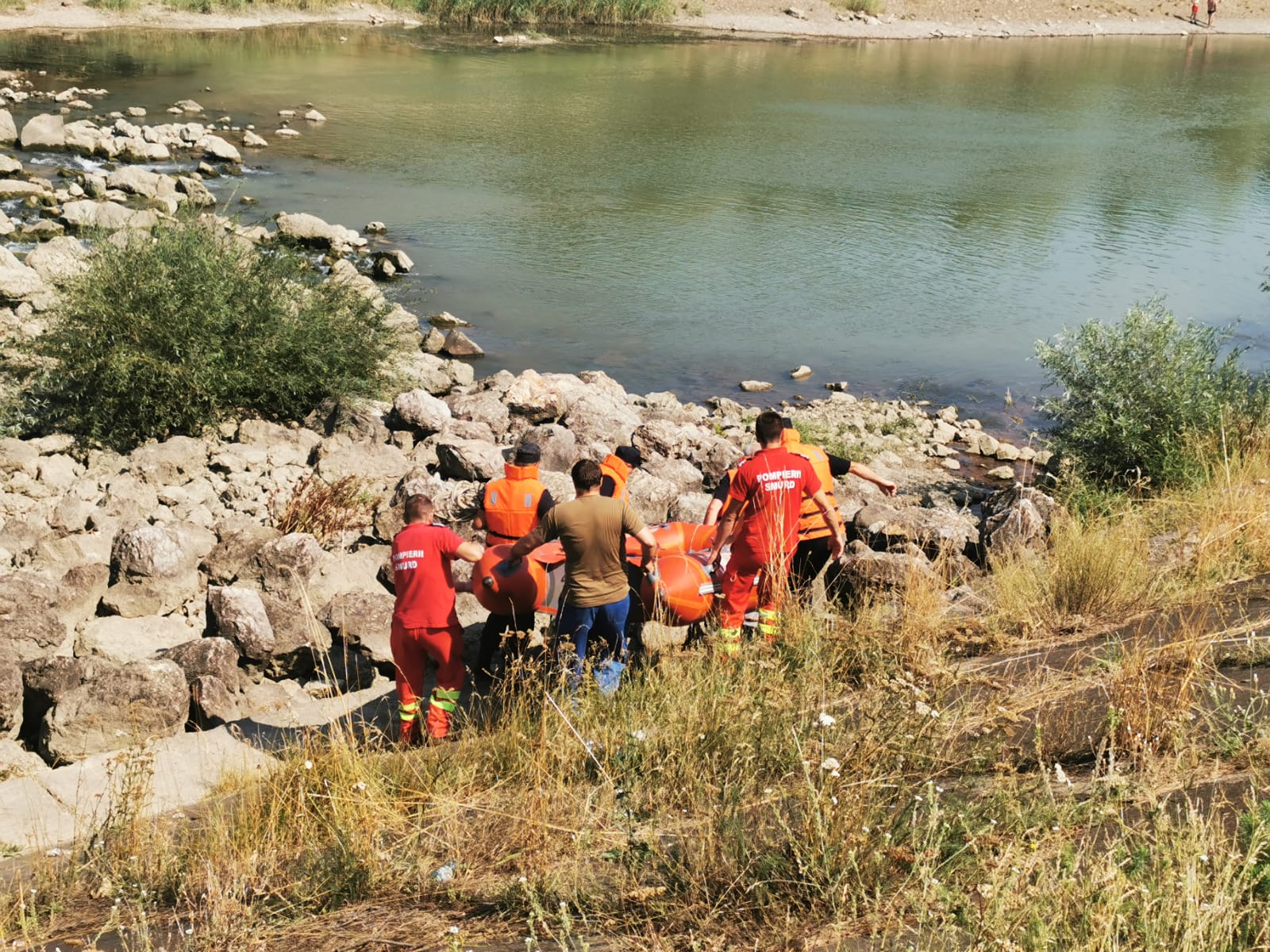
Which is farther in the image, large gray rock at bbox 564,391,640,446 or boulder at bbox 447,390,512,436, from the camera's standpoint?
boulder at bbox 447,390,512,436

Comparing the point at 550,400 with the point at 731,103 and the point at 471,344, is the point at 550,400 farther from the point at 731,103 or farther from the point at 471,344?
the point at 731,103

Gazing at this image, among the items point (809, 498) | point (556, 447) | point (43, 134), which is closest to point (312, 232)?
point (43, 134)

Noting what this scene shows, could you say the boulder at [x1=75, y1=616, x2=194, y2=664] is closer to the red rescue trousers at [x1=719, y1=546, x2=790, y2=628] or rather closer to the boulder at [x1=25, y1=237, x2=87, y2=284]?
the red rescue trousers at [x1=719, y1=546, x2=790, y2=628]

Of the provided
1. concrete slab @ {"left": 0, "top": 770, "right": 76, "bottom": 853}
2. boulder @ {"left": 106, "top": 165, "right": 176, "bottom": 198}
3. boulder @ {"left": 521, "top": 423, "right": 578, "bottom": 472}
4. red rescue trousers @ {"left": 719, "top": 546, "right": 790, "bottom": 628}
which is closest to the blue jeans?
red rescue trousers @ {"left": 719, "top": 546, "right": 790, "bottom": 628}

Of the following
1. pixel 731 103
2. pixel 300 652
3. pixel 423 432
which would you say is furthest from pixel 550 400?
pixel 731 103

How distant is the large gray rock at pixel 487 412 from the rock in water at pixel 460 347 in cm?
364

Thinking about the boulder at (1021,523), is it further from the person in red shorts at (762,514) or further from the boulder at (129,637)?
the boulder at (129,637)

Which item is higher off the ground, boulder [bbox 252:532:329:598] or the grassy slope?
the grassy slope

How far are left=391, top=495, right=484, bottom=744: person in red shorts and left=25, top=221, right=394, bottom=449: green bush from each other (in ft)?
19.4

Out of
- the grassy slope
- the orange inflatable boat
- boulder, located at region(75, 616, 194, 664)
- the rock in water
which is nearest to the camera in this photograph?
the grassy slope

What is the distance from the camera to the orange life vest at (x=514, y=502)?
8195 mm

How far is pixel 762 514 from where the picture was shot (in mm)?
Answer: 7836

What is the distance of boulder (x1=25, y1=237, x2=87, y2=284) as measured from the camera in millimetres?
16047

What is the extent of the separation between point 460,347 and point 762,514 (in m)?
10.5
